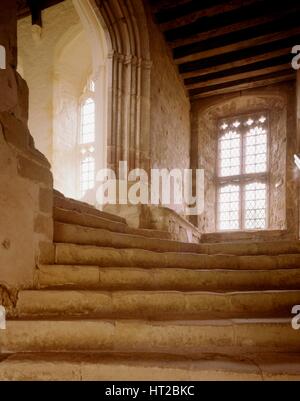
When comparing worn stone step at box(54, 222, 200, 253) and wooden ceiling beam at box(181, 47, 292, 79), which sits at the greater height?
wooden ceiling beam at box(181, 47, 292, 79)

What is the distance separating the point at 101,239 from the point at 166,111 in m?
4.30

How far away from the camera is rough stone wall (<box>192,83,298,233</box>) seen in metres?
6.77

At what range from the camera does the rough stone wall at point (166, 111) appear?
→ 17.2 ft

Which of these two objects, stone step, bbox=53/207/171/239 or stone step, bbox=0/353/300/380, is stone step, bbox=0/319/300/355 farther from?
stone step, bbox=53/207/171/239

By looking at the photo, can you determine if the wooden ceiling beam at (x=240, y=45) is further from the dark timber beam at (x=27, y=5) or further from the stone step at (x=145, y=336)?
the stone step at (x=145, y=336)

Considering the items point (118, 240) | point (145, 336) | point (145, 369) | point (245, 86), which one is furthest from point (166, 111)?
point (145, 369)

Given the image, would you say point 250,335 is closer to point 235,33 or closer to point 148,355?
point 148,355

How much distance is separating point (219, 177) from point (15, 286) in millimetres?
7064

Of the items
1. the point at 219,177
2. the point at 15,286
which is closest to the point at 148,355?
the point at 15,286

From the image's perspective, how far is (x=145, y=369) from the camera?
1126 millimetres

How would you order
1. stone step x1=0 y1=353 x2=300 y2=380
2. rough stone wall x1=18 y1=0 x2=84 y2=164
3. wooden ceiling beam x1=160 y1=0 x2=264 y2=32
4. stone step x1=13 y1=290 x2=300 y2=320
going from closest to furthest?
1. stone step x1=0 y1=353 x2=300 y2=380
2. stone step x1=13 y1=290 x2=300 y2=320
3. wooden ceiling beam x1=160 y1=0 x2=264 y2=32
4. rough stone wall x1=18 y1=0 x2=84 y2=164

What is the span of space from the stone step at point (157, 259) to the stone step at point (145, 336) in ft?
Result: 2.01

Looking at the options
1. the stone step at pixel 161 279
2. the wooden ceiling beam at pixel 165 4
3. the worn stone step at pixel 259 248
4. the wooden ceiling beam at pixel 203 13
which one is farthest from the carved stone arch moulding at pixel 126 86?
the stone step at pixel 161 279

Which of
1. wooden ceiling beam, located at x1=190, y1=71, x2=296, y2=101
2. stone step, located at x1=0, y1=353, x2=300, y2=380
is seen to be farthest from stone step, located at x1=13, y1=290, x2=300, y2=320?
wooden ceiling beam, located at x1=190, y1=71, x2=296, y2=101
